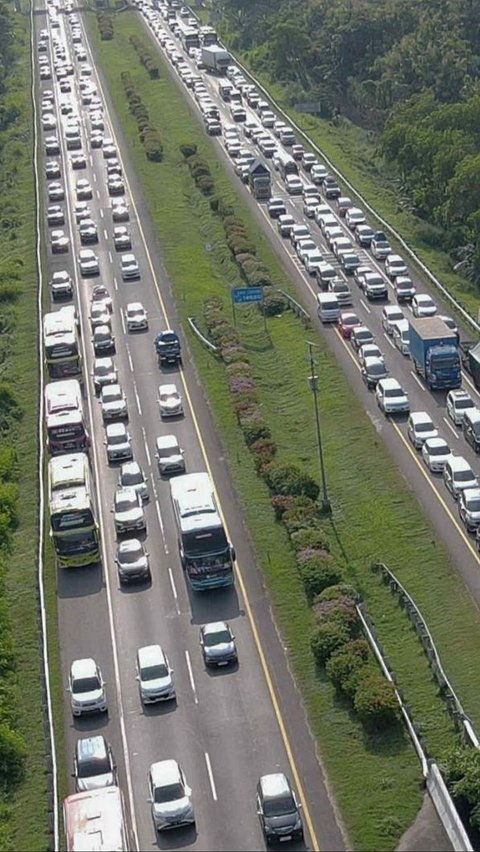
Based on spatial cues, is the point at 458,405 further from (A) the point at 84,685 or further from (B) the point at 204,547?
(A) the point at 84,685

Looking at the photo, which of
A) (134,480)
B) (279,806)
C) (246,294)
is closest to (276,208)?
(246,294)

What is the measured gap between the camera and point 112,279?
385 ft

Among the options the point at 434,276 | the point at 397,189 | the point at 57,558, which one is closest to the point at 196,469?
the point at 57,558

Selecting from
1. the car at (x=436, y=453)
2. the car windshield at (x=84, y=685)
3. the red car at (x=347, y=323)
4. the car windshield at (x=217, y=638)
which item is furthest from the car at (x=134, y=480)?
the red car at (x=347, y=323)

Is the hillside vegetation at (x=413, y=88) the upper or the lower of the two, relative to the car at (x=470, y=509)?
upper

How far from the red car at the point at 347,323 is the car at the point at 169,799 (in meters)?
53.6

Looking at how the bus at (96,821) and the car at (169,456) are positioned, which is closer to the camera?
the bus at (96,821)

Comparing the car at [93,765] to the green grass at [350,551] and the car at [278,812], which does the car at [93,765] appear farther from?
the green grass at [350,551]

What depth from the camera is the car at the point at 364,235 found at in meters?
121

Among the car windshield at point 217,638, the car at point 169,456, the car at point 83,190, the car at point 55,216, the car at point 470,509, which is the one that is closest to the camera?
the car windshield at point 217,638

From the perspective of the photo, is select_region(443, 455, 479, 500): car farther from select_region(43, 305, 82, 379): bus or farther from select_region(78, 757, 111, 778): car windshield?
select_region(43, 305, 82, 379): bus

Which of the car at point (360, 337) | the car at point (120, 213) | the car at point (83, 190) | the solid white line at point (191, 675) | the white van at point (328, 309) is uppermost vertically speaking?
the car at point (83, 190)

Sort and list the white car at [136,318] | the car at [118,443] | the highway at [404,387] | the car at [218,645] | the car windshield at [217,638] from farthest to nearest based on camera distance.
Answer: the white car at [136,318], the car at [118,443], the highway at [404,387], the car windshield at [217,638], the car at [218,645]

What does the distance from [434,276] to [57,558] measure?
5217cm
